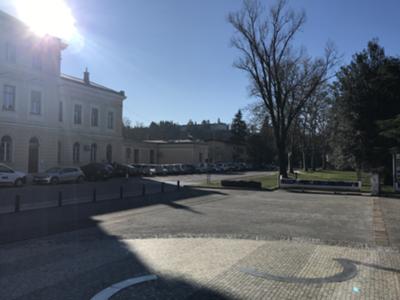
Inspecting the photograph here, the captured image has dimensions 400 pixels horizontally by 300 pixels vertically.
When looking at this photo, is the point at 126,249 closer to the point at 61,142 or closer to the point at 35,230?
the point at 35,230

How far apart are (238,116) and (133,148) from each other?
51936mm

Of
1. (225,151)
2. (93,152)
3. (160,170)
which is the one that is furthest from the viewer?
(225,151)

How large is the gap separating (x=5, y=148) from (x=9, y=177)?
8.01 metres

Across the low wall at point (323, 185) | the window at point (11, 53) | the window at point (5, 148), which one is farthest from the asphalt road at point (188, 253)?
the window at point (11, 53)

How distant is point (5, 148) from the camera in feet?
108

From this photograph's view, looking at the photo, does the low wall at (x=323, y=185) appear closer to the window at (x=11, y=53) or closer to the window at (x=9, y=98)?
the window at (x=9, y=98)

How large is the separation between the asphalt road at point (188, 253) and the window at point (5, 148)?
2136 cm

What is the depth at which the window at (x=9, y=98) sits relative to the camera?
3278 cm

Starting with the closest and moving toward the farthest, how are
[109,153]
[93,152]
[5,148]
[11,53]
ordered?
[11,53] → [5,148] → [93,152] → [109,153]

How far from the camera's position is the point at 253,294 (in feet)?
17.9

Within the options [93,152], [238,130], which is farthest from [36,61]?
[238,130]

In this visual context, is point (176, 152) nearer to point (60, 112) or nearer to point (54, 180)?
point (60, 112)

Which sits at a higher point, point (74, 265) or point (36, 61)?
point (36, 61)

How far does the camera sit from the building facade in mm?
32812
